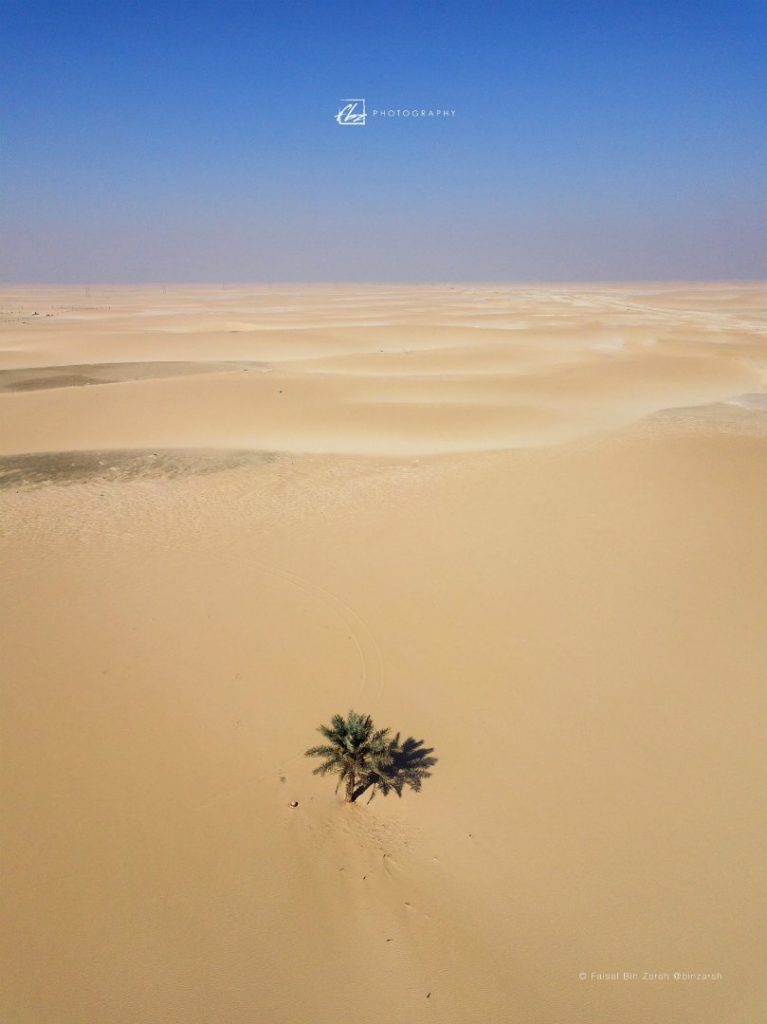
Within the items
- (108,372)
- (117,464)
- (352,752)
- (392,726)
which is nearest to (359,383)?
(117,464)

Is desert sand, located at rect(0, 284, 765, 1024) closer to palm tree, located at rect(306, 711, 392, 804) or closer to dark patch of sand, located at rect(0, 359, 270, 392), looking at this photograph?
palm tree, located at rect(306, 711, 392, 804)

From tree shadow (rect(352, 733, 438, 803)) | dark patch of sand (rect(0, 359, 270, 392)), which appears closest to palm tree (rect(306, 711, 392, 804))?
tree shadow (rect(352, 733, 438, 803))

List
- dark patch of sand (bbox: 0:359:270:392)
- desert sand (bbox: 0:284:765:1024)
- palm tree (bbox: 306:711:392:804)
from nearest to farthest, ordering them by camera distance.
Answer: desert sand (bbox: 0:284:765:1024) < palm tree (bbox: 306:711:392:804) < dark patch of sand (bbox: 0:359:270:392)

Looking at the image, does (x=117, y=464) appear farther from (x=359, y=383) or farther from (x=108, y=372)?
(x=108, y=372)

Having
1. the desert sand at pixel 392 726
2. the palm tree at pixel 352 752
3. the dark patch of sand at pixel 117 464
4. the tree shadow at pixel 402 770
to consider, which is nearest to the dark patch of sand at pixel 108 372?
the dark patch of sand at pixel 117 464

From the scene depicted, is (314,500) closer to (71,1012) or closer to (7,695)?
(7,695)

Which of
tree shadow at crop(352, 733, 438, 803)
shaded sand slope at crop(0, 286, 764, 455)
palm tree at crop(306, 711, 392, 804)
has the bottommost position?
tree shadow at crop(352, 733, 438, 803)
